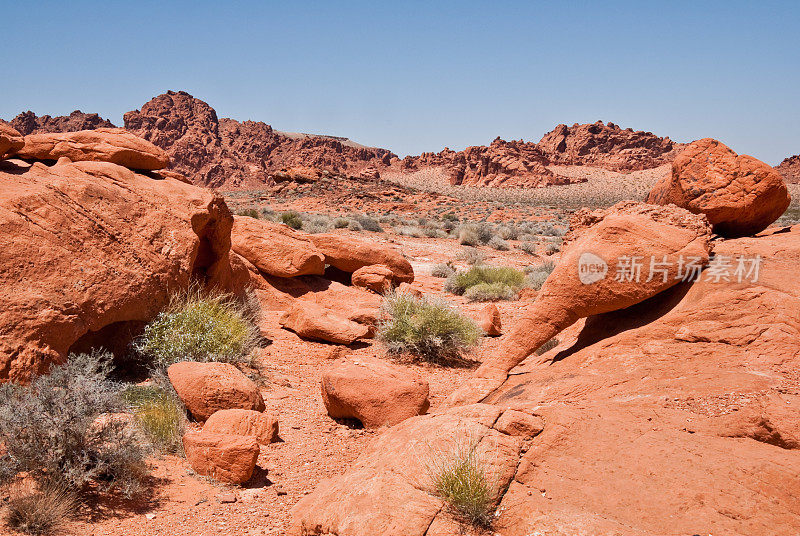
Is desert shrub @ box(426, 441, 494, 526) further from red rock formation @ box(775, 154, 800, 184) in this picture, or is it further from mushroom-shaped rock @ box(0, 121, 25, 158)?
red rock formation @ box(775, 154, 800, 184)

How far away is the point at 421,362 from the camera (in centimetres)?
838

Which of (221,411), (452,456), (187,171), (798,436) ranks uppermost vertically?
(187,171)

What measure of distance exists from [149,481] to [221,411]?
0.89 m

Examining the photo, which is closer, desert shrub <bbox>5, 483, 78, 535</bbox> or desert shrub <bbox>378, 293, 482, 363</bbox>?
desert shrub <bbox>5, 483, 78, 535</bbox>

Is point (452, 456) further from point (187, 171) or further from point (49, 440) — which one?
point (187, 171)

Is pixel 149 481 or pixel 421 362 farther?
pixel 421 362

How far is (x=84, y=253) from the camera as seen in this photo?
6.00 metres

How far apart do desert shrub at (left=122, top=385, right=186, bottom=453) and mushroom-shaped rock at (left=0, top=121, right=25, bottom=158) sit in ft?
10.6

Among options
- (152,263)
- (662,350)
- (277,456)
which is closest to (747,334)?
(662,350)

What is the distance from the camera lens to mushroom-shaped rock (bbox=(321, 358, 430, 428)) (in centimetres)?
568

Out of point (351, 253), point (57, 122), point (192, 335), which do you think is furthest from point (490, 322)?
point (57, 122)

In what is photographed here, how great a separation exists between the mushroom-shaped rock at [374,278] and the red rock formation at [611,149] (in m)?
80.1

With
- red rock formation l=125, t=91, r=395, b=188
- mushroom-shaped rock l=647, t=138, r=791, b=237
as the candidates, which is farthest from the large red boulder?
red rock formation l=125, t=91, r=395, b=188

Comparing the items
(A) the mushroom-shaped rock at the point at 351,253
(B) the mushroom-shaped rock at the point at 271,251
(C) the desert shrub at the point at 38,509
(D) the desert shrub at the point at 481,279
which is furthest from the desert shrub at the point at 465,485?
(D) the desert shrub at the point at 481,279
